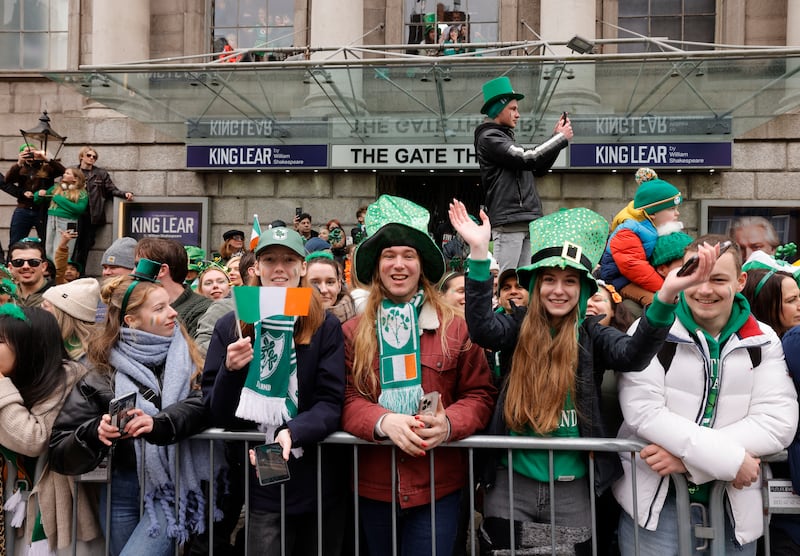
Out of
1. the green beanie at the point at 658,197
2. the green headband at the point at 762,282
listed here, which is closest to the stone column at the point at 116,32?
the green beanie at the point at 658,197

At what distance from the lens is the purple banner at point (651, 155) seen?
456 inches

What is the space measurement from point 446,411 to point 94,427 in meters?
1.59

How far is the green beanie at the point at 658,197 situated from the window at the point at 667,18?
10403 mm

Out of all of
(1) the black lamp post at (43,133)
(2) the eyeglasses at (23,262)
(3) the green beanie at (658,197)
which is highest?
(1) the black lamp post at (43,133)

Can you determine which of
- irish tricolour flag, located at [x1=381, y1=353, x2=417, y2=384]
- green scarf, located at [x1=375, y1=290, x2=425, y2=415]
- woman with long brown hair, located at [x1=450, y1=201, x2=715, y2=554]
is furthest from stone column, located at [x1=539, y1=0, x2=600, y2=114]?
irish tricolour flag, located at [x1=381, y1=353, x2=417, y2=384]

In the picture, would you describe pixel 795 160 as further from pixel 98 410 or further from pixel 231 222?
pixel 98 410

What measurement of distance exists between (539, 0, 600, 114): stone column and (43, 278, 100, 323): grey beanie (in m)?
7.57

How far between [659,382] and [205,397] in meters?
2.08

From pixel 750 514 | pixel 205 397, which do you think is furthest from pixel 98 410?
pixel 750 514

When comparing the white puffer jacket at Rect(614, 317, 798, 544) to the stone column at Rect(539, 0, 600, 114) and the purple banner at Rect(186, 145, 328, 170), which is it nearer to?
the stone column at Rect(539, 0, 600, 114)

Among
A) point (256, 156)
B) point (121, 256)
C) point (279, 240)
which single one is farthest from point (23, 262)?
point (256, 156)

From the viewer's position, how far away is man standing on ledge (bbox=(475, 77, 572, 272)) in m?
5.20

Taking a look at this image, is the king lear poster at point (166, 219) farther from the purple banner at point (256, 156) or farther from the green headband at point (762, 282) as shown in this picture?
the green headband at point (762, 282)

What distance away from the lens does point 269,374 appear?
2873 mm
